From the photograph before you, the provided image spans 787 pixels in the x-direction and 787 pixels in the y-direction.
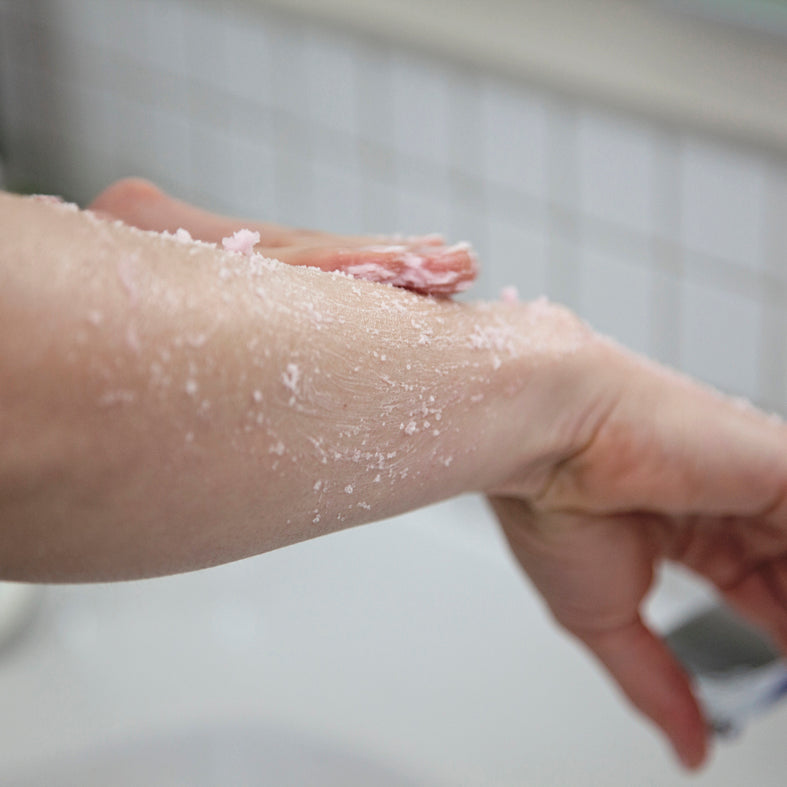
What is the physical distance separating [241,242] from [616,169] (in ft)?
1.87

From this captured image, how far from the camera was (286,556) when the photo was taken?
903 millimetres

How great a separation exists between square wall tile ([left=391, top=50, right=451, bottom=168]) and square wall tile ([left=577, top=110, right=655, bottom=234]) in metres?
0.15

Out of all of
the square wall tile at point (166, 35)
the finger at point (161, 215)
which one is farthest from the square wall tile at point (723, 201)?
the square wall tile at point (166, 35)

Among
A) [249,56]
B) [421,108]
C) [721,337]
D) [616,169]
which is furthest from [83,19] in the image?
[721,337]

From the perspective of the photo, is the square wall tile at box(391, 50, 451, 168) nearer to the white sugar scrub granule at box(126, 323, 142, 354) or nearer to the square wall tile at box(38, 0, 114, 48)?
the square wall tile at box(38, 0, 114, 48)

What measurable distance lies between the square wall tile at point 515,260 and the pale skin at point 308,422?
0.43 m

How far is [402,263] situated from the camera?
1.37 feet

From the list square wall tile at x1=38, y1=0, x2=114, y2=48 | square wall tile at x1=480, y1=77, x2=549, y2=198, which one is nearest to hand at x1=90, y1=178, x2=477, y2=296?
square wall tile at x1=480, y1=77, x2=549, y2=198

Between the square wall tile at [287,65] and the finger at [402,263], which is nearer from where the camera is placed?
the finger at [402,263]

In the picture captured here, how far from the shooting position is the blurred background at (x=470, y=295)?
75 centimetres

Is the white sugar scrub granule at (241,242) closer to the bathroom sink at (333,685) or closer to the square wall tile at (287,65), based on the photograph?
the bathroom sink at (333,685)

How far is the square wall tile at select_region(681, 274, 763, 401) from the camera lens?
0.85 meters

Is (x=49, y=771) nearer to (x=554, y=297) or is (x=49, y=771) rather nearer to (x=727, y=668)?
(x=727, y=668)

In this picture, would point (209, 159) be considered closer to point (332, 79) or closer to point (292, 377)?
point (332, 79)
